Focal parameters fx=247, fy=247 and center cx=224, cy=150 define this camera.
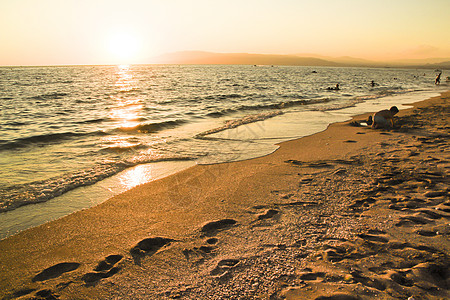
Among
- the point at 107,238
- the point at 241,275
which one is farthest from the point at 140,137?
the point at 241,275

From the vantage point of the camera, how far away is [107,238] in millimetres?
3150

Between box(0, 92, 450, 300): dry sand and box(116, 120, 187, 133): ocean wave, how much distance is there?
18.1 feet

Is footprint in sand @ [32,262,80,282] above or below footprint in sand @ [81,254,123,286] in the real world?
below

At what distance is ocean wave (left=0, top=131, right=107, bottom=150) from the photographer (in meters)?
7.57

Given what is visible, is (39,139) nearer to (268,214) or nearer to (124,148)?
(124,148)

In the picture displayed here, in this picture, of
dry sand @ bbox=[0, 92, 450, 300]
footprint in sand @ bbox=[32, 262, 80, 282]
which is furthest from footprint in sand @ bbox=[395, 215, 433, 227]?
footprint in sand @ bbox=[32, 262, 80, 282]

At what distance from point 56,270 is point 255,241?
7.16ft

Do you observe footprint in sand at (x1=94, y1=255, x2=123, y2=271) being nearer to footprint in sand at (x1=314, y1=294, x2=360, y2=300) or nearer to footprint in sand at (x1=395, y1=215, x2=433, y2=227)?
footprint in sand at (x1=314, y1=294, x2=360, y2=300)

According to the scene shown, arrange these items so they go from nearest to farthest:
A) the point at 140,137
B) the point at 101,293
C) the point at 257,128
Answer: the point at 101,293 < the point at 140,137 < the point at 257,128

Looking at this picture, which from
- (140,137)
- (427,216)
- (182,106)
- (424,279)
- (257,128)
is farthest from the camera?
(182,106)

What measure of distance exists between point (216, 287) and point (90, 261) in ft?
4.94

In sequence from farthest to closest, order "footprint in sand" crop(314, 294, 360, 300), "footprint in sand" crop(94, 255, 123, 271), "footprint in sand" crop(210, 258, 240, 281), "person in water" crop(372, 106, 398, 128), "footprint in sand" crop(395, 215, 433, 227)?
"person in water" crop(372, 106, 398, 128) < "footprint in sand" crop(395, 215, 433, 227) < "footprint in sand" crop(94, 255, 123, 271) < "footprint in sand" crop(210, 258, 240, 281) < "footprint in sand" crop(314, 294, 360, 300)

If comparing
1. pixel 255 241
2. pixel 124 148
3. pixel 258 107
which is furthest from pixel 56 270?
pixel 258 107

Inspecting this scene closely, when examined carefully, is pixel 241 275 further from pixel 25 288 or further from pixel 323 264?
pixel 25 288
